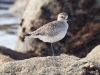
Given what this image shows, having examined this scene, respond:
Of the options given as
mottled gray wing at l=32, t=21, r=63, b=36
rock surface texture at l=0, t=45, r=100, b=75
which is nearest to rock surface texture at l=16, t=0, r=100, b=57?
mottled gray wing at l=32, t=21, r=63, b=36

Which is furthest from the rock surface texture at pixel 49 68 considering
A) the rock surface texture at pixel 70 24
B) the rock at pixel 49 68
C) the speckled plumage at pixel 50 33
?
the rock surface texture at pixel 70 24

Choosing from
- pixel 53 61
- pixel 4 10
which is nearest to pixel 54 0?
pixel 53 61

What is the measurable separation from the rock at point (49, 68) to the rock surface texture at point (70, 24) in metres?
6.64

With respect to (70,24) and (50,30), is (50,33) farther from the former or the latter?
(70,24)

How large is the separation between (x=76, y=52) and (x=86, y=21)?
125 cm

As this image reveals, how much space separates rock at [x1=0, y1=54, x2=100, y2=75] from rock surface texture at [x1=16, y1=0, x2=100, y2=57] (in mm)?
6638

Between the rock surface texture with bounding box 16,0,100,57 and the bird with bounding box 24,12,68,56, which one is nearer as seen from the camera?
the bird with bounding box 24,12,68,56

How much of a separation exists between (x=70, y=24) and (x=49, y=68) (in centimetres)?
748

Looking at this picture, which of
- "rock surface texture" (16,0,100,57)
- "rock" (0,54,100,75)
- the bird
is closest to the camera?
"rock" (0,54,100,75)

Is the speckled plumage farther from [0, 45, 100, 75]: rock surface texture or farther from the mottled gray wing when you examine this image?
[0, 45, 100, 75]: rock surface texture

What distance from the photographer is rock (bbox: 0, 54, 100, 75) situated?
7351 mm

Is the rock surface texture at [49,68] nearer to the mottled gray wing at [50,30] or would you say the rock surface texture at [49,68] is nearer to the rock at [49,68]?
the rock at [49,68]

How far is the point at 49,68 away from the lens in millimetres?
7398

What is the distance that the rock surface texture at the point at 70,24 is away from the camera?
14.4 m
